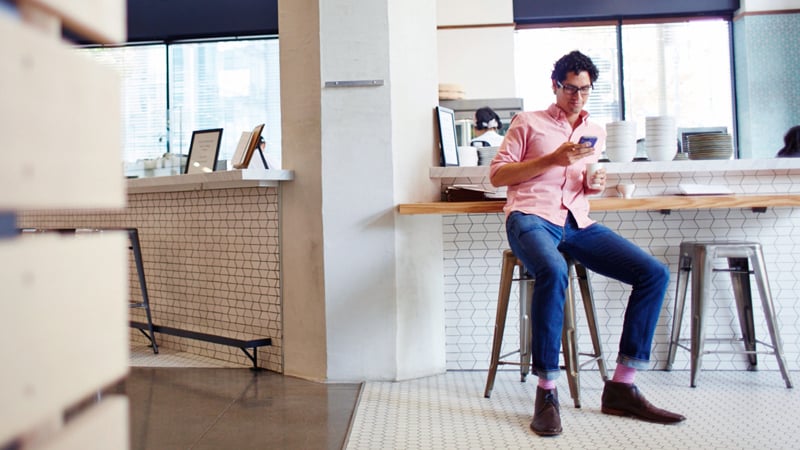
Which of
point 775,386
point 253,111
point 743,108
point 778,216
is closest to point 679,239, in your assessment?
point 778,216

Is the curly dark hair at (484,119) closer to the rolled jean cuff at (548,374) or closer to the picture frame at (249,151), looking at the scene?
the picture frame at (249,151)

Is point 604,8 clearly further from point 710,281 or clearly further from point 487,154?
point 710,281

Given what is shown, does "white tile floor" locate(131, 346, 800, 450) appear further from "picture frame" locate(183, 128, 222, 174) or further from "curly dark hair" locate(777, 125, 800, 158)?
"picture frame" locate(183, 128, 222, 174)

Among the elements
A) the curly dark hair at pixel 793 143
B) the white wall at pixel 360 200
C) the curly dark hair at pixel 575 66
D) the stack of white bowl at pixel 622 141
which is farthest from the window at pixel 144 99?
the curly dark hair at pixel 793 143

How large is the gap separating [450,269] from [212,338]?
4.04 ft

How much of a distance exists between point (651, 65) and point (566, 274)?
528cm

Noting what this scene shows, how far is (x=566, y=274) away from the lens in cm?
254

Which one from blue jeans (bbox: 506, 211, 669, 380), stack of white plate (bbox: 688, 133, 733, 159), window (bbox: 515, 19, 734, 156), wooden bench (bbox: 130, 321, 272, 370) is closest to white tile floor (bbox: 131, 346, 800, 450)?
blue jeans (bbox: 506, 211, 669, 380)

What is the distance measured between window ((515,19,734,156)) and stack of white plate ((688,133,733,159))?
3916mm

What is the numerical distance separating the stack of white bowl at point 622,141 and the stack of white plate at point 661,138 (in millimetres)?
76

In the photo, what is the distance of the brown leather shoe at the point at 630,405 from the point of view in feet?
8.21

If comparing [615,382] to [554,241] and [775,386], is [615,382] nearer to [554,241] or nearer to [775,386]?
[554,241]

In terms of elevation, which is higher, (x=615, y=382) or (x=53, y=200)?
(x=53, y=200)

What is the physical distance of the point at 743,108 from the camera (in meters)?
6.91
